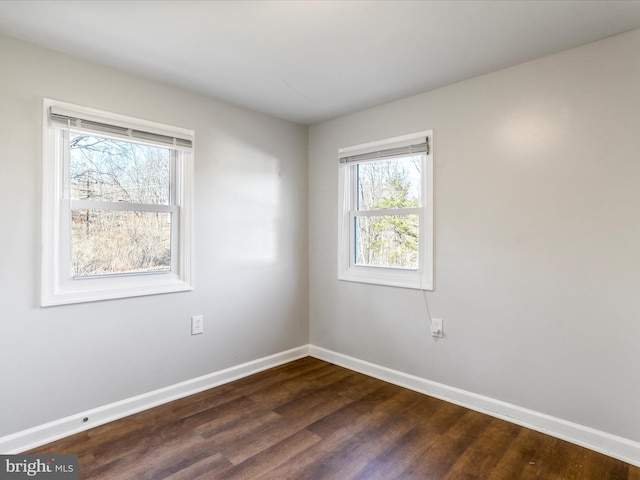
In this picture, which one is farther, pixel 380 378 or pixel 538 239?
pixel 380 378

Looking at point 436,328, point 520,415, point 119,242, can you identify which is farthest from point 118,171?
point 520,415

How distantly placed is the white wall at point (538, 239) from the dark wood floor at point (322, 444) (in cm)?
28

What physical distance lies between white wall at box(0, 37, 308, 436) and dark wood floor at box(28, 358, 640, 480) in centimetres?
31

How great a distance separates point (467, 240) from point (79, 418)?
2.70 metres

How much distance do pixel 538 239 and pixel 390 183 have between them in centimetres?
119

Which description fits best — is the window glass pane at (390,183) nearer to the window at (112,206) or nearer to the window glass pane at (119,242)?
the window at (112,206)

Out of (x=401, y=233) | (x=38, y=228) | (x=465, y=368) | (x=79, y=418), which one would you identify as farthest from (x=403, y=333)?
(x=38, y=228)

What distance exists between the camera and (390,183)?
295 cm

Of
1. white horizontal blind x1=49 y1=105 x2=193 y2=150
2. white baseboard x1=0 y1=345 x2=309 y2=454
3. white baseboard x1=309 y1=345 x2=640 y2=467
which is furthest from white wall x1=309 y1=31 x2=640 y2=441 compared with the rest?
white horizontal blind x1=49 y1=105 x2=193 y2=150

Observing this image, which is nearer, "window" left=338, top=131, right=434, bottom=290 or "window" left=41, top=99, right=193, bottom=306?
"window" left=41, top=99, right=193, bottom=306

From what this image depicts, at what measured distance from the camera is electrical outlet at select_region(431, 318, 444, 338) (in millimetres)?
2553

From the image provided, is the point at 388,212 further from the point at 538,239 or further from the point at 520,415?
the point at 520,415

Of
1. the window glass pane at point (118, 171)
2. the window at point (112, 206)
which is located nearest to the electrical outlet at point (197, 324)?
the window at point (112, 206)
